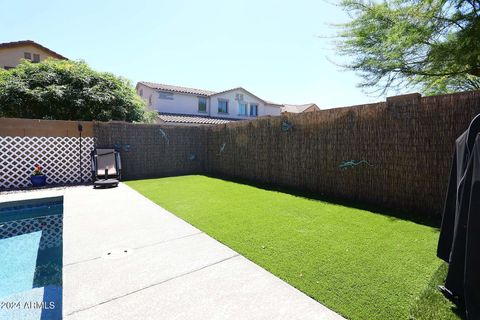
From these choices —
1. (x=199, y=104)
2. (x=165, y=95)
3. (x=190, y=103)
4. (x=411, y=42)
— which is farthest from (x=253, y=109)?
(x=411, y=42)

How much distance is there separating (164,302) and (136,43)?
37.9ft

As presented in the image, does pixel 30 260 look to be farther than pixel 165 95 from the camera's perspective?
No

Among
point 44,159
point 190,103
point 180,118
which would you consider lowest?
point 44,159

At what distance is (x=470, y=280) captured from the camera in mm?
1550

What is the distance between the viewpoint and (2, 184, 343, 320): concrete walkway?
1.95 m

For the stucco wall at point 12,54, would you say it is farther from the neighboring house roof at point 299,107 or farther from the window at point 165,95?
the neighboring house roof at point 299,107

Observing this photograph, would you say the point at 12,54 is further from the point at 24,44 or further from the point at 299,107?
the point at 299,107

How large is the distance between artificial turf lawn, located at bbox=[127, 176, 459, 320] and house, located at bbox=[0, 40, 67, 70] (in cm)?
2234

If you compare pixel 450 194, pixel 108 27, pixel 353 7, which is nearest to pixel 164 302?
pixel 450 194

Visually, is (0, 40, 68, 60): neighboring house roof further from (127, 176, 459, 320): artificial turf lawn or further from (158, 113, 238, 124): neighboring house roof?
(127, 176, 459, 320): artificial turf lawn

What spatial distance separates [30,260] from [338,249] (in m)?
4.20

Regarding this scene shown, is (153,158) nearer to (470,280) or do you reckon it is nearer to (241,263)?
(241,263)

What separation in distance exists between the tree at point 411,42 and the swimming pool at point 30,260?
834 cm

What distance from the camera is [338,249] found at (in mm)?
3105
